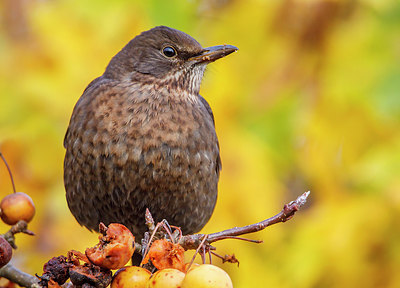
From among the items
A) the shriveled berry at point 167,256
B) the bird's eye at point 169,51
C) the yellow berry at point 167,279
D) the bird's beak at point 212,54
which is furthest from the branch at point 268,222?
the bird's eye at point 169,51

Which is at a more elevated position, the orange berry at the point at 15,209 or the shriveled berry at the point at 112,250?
the orange berry at the point at 15,209

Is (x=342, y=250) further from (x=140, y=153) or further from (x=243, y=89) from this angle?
(x=140, y=153)

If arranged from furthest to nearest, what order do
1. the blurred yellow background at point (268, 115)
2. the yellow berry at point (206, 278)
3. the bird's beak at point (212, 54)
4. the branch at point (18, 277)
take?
the blurred yellow background at point (268, 115) → the bird's beak at point (212, 54) → the branch at point (18, 277) → the yellow berry at point (206, 278)

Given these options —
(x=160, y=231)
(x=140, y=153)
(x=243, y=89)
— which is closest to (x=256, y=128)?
(x=243, y=89)

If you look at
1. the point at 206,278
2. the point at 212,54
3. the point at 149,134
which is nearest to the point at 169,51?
the point at 212,54

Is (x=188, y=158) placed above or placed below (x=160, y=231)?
above

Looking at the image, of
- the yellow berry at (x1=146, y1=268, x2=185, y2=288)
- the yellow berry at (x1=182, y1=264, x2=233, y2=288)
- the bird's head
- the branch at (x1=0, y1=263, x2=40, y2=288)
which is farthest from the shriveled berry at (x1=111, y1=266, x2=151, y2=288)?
the bird's head

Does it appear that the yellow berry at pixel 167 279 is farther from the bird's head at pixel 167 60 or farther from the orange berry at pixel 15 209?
the bird's head at pixel 167 60
